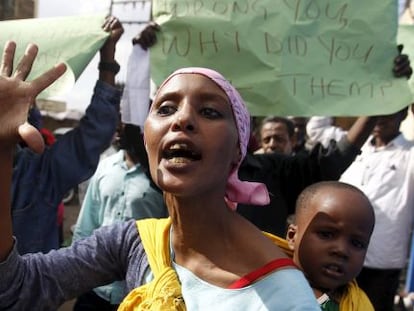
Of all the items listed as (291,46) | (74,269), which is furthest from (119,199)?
(74,269)

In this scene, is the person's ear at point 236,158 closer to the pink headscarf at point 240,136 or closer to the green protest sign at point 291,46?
the pink headscarf at point 240,136

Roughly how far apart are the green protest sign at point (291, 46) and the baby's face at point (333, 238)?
76 centimetres

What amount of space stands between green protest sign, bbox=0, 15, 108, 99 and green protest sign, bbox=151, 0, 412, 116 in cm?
30

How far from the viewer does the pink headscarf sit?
1.48 m

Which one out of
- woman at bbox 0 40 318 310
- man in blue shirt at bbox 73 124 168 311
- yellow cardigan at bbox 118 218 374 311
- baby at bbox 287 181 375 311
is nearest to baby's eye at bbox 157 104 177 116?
woman at bbox 0 40 318 310

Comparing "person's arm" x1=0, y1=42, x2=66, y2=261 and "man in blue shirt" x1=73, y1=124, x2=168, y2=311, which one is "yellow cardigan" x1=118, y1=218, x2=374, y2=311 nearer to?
"person's arm" x1=0, y1=42, x2=66, y2=261

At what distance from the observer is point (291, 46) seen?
280cm

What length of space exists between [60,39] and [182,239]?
5.44 ft

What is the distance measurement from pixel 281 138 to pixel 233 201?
2.72m

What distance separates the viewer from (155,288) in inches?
54.5

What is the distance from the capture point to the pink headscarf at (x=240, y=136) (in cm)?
148

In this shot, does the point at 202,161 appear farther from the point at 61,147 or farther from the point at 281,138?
the point at 281,138

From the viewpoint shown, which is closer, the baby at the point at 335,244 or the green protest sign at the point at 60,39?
the baby at the point at 335,244

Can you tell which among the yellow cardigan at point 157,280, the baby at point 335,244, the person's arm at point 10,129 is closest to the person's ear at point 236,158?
the yellow cardigan at point 157,280
